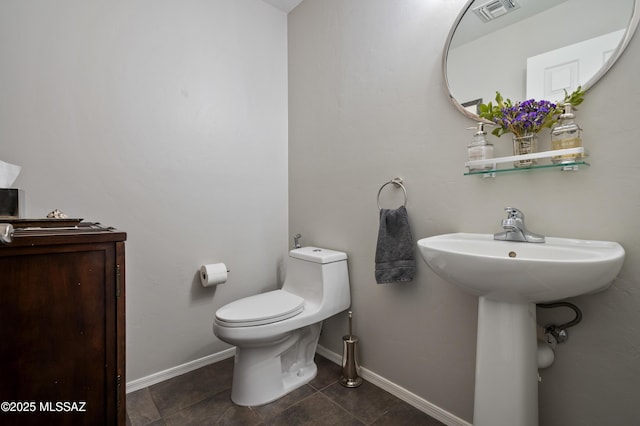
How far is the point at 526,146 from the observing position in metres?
1.11

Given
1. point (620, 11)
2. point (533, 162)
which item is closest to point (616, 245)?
point (533, 162)

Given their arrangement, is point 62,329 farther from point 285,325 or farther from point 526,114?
point 526,114

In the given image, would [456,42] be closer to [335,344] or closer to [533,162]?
[533,162]

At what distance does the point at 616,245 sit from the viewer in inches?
36.7

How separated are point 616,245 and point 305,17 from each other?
2147mm

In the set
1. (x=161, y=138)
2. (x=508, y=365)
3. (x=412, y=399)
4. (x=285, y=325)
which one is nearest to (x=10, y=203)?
(x=161, y=138)

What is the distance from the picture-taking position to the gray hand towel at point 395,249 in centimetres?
146

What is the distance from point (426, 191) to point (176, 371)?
173 centimetres

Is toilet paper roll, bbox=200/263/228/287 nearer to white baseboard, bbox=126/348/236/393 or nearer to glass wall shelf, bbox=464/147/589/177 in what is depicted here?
white baseboard, bbox=126/348/236/393

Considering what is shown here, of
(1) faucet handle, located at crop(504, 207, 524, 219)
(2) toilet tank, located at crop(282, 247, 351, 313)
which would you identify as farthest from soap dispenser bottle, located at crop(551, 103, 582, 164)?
(2) toilet tank, located at crop(282, 247, 351, 313)

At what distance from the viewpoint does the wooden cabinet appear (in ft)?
2.46

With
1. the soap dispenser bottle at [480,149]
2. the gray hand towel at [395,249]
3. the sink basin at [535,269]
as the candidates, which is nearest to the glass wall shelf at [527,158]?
the soap dispenser bottle at [480,149]

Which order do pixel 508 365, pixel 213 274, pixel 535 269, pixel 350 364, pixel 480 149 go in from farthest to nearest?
pixel 213 274
pixel 350 364
pixel 480 149
pixel 508 365
pixel 535 269

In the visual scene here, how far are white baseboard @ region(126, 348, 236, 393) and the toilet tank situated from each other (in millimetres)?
633
